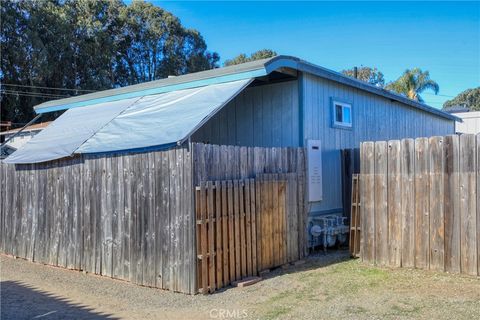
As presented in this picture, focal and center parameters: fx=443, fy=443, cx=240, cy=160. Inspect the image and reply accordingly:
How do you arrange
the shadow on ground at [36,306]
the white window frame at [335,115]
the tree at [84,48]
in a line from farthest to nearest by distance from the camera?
the tree at [84,48] < the white window frame at [335,115] < the shadow on ground at [36,306]

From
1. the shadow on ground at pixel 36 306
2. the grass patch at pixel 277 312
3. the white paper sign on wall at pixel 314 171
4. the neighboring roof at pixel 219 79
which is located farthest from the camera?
the white paper sign on wall at pixel 314 171

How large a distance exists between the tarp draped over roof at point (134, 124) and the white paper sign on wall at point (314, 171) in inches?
83.9

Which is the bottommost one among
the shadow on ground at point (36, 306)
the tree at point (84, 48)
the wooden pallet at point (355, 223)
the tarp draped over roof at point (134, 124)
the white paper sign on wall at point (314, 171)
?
the shadow on ground at point (36, 306)

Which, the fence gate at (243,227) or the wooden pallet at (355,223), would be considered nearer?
the fence gate at (243,227)

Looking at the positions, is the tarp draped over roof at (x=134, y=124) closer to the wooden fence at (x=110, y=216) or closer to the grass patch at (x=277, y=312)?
the wooden fence at (x=110, y=216)

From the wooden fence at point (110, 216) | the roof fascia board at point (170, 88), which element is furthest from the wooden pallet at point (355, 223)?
the wooden fence at point (110, 216)

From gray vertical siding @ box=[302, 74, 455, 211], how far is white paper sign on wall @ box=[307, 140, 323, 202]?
7.8 inches

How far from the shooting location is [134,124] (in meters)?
8.34

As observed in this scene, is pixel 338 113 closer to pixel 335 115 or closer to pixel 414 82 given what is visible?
pixel 335 115

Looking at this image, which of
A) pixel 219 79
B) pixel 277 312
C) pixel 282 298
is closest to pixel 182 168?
pixel 282 298

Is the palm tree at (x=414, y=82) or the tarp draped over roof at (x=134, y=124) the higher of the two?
the palm tree at (x=414, y=82)

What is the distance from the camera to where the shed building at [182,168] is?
673 cm

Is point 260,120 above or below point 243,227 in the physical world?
above

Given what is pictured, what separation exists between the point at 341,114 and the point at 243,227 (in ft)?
14.7
